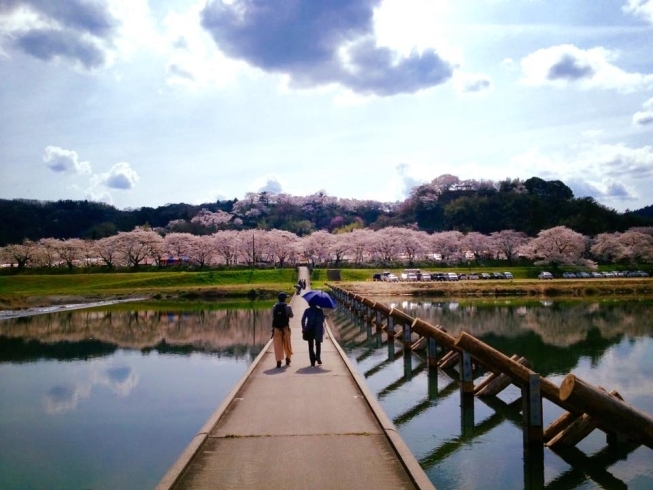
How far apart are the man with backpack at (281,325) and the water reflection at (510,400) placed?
2.59m

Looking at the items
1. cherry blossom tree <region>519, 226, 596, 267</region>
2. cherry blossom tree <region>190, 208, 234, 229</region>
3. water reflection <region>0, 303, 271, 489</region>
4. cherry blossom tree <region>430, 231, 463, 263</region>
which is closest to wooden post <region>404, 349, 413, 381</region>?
water reflection <region>0, 303, 271, 489</region>

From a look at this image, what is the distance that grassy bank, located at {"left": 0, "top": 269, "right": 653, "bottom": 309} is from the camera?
161ft

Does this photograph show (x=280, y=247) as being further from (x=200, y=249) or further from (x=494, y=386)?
(x=494, y=386)

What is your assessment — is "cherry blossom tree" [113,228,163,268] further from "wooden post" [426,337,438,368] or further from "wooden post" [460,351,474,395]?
"wooden post" [460,351,474,395]

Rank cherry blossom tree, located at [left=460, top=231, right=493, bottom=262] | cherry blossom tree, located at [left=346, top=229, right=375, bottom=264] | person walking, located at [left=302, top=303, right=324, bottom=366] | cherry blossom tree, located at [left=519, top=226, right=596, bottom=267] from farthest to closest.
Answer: cherry blossom tree, located at [left=460, top=231, right=493, bottom=262], cherry blossom tree, located at [left=346, top=229, right=375, bottom=264], cherry blossom tree, located at [left=519, top=226, right=596, bottom=267], person walking, located at [left=302, top=303, right=324, bottom=366]

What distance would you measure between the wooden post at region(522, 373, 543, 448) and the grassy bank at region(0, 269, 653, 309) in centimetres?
4033

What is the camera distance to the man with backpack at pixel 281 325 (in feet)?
39.2

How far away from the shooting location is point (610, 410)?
20.7 ft

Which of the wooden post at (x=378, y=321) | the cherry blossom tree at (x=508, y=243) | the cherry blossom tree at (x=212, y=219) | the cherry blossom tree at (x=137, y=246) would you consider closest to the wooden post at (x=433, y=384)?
the wooden post at (x=378, y=321)

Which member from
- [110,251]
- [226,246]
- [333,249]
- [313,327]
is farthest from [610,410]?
[110,251]

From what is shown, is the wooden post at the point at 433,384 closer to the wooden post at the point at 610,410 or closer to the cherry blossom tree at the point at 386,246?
the wooden post at the point at 610,410

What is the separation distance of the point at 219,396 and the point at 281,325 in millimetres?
2825

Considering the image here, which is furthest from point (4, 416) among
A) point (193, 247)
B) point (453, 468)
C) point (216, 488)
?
point (193, 247)

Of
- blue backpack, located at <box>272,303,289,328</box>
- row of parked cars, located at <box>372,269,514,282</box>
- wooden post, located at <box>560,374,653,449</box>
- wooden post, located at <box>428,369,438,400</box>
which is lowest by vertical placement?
row of parked cars, located at <box>372,269,514,282</box>
